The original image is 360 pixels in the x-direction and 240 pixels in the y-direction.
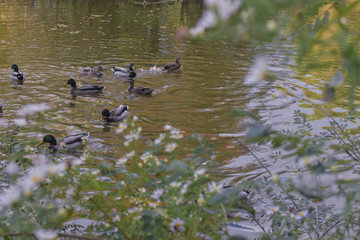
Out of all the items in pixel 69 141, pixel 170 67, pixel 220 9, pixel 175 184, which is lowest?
pixel 69 141

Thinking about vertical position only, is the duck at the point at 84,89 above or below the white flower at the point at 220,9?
below

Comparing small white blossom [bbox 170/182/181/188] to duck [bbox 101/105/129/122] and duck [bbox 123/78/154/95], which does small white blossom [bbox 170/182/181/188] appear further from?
duck [bbox 123/78/154/95]

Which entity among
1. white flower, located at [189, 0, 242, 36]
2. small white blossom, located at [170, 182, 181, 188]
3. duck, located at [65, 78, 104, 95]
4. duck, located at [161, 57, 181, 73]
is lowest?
duck, located at [65, 78, 104, 95]

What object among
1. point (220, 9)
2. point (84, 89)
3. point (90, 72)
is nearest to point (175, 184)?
point (220, 9)

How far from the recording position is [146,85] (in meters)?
10.5

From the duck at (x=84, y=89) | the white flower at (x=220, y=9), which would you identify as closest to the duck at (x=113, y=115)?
the duck at (x=84, y=89)

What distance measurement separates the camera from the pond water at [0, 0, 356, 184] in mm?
7289

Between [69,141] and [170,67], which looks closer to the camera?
[69,141]

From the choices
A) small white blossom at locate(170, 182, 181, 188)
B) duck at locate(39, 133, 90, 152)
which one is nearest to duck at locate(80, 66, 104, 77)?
duck at locate(39, 133, 90, 152)

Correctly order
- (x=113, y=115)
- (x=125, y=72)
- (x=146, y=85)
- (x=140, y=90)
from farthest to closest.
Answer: (x=125, y=72) → (x=146, y=85) → (x=140, y=90) → (x=113, y=115)

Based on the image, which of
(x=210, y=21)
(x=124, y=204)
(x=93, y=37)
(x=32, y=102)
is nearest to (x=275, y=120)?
(x=32, y=102)

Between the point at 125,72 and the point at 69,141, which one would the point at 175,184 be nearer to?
the point at 69,141

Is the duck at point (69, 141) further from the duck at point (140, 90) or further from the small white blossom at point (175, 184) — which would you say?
the small white blossom at point (175, 184)

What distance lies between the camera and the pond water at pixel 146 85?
7289 mm
